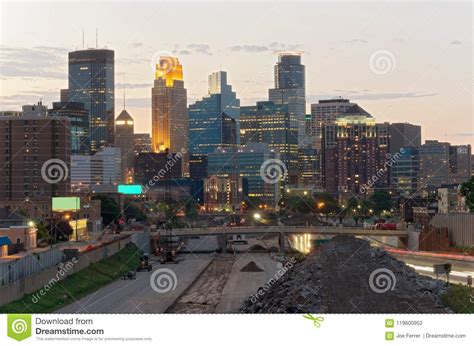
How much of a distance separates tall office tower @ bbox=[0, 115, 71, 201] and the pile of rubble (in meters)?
124

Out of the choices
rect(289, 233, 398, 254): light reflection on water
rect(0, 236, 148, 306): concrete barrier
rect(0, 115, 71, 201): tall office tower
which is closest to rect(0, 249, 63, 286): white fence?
rect(0, 236, 148, 306): concrete barrier

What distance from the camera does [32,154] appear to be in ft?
589

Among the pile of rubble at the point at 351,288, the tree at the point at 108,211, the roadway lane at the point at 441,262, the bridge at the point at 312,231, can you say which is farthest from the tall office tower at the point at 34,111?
the pile of rubble at the point at 351,288

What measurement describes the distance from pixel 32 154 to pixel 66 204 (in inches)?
2208

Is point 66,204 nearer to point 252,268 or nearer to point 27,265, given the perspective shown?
point 252,268

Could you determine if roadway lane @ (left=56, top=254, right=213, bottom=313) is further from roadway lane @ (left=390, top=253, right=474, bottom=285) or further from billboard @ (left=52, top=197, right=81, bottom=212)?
billboard @ (left=52, top=197, right=81, bottom=212)

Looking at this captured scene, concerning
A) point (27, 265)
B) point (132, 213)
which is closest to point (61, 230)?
point (27, 265)

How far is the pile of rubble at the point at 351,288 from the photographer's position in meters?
46.2

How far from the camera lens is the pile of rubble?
46250 millimetres

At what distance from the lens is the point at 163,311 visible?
57781mm

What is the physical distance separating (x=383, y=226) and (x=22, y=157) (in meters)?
86.9

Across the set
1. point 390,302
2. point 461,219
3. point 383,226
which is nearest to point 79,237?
point 383,226

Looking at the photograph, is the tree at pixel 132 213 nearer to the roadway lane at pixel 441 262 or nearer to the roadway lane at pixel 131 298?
the roadway lane at pixel 131 298
